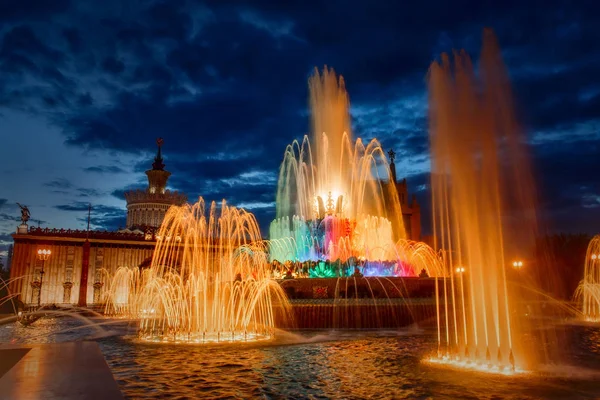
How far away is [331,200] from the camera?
26.4 metres

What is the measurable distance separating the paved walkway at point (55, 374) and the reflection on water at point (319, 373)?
17.7 inches

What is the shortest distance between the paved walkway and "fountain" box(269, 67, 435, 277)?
15.7 metres

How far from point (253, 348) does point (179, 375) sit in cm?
379

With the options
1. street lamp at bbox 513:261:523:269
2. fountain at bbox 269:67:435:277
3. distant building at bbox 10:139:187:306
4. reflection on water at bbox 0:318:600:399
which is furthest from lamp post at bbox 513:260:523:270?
distant building at bbox 10:139:187:306

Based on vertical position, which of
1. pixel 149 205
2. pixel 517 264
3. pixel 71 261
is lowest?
pixel 517 264

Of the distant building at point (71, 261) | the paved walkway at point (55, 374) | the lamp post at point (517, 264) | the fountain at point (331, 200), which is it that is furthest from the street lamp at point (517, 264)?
the paved walkway at point (55, 374)

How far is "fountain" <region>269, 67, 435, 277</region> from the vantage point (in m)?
25.6

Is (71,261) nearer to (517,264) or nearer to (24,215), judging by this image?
(24,215)

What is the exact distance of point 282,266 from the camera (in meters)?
24.1

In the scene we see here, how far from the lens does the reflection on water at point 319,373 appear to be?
748cm

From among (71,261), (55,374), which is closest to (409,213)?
(71,261)

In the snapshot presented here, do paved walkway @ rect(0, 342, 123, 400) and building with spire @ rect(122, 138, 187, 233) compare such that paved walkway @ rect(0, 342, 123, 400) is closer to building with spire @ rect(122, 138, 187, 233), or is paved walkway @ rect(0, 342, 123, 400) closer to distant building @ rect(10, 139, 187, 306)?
distant building @ rect(10, 139, 187, 306)

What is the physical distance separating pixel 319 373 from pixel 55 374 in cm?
466

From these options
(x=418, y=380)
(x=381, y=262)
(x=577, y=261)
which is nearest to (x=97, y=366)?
(x=418, y=380)
